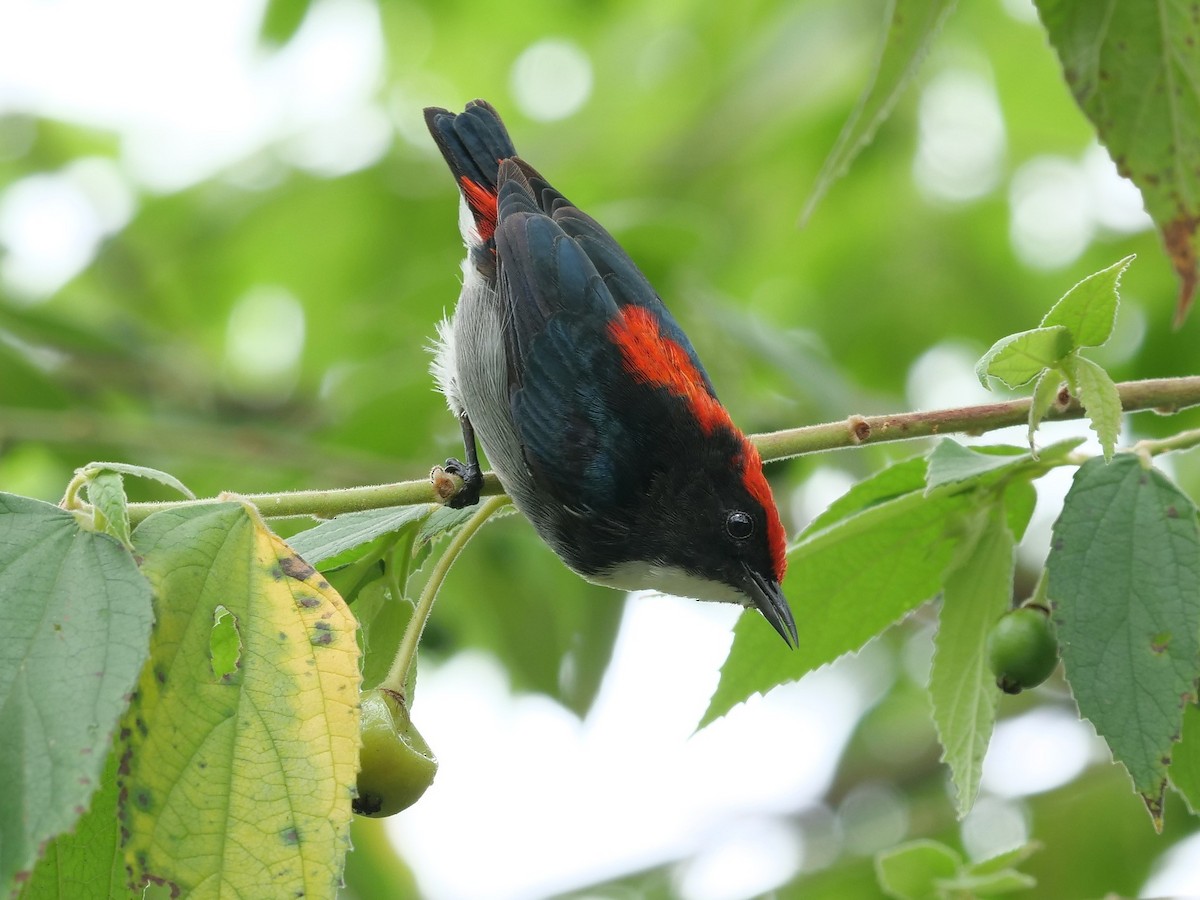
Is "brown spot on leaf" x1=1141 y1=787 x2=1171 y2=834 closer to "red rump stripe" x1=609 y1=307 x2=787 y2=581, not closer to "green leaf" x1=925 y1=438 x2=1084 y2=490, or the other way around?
"green leaf" x1=925 y1=438 x2=1084 y2=490

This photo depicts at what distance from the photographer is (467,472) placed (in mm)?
3520

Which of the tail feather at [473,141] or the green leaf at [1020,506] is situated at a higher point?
the tail feather at [473,141]

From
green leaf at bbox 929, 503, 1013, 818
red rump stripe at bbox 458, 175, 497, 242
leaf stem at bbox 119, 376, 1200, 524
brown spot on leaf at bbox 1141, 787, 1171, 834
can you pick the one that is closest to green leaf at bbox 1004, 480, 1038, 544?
green leaf at bbox 929, 503, 1013, 818

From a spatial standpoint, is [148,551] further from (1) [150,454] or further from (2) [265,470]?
(1) [150,454]

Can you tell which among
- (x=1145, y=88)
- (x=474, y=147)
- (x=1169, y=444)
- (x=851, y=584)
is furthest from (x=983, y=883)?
→ (x=474, y=147)

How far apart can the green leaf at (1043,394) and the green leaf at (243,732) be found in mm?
1023

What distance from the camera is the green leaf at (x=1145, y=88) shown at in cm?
240

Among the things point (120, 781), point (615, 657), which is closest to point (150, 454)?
point (615, 657)

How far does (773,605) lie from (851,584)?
313 millimetres

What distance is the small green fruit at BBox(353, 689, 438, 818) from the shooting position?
2072mm

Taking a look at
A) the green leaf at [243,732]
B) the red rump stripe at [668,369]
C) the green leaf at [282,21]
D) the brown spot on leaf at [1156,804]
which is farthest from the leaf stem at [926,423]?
the green leaf at [282,21]

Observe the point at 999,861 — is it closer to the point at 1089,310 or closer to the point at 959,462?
the point at 959,462

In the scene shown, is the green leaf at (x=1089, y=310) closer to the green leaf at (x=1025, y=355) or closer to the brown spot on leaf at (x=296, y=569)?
the green leaf at (x=1025, y=355)

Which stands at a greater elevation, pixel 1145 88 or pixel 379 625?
pixel 1145 88
